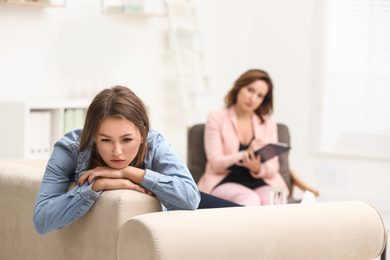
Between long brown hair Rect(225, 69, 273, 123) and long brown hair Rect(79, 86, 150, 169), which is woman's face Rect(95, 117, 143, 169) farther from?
long brown hair Rect(225, 69, 273, 123)

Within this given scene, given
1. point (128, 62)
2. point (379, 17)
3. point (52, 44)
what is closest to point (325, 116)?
point (379, 17)

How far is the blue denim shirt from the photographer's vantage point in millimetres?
2010

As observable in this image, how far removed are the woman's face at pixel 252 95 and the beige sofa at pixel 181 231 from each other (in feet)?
4.96

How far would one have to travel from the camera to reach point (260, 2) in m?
5.78

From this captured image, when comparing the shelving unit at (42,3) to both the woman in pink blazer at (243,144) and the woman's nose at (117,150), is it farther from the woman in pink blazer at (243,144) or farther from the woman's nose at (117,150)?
the woman's nose at (117,150)

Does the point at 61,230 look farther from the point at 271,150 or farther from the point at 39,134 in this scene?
the point at 39,134

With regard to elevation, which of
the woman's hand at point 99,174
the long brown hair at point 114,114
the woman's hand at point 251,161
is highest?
the long brown hair at point 114,114

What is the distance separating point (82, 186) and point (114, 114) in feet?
0.80

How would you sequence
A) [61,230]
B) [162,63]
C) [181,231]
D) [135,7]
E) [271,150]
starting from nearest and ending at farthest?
[181,231] → [61,230] → [271,150] → [135,7] → [162,63]

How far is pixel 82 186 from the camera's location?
2.01 m

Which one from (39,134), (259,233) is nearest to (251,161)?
(39,134)

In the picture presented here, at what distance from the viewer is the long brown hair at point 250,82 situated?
150 inches

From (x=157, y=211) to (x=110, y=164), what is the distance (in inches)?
Answer: 8.3

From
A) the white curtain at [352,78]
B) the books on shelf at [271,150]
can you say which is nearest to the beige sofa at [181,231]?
the books on shelf at [271,150]
